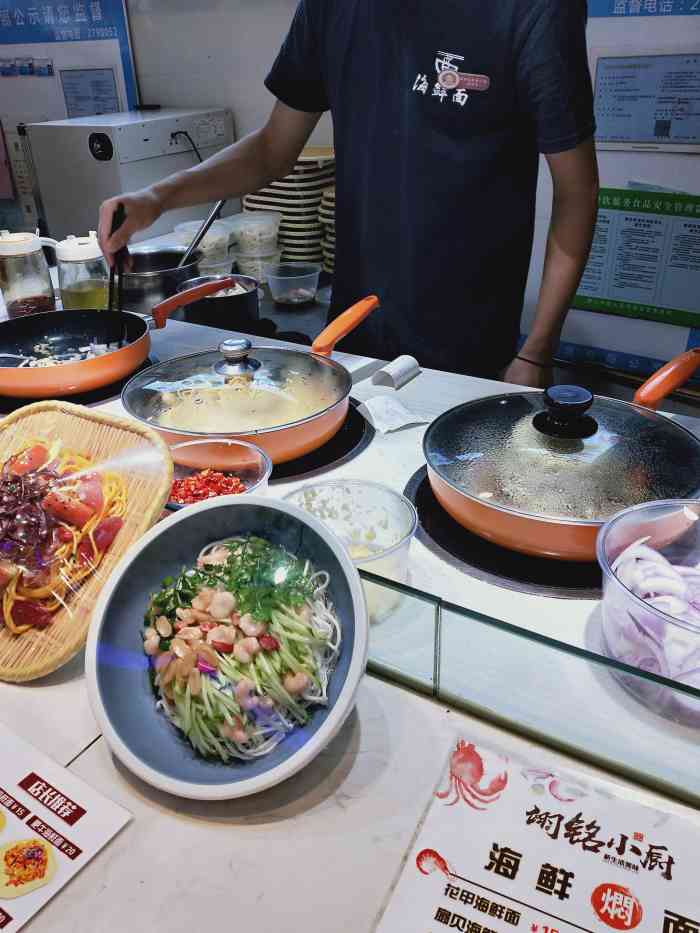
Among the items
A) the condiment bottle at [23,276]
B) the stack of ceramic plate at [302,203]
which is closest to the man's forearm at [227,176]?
the condiment bottle at [23,276]

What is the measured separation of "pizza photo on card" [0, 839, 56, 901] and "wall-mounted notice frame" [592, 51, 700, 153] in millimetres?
3444

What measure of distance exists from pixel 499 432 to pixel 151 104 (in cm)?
452

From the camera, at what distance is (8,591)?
103cm

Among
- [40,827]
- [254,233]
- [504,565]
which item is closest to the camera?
[40,827]

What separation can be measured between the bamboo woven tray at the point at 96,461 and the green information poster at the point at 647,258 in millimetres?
2990

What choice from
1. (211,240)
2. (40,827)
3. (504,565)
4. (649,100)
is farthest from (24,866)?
(649,100)

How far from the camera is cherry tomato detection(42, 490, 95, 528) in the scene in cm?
107

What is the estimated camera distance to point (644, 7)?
9.86ft

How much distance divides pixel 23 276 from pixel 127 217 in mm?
366

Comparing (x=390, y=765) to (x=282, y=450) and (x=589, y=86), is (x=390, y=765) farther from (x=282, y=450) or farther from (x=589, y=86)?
(x=589, y=86)

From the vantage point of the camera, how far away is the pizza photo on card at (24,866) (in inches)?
30.1

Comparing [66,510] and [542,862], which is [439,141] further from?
[542,862]

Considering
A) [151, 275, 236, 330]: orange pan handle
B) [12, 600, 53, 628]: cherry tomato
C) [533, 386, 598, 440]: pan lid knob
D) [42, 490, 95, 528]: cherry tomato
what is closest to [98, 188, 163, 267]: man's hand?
[151, 275, 236, 330]: orange pan handle

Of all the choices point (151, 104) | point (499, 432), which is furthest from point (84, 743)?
point (151, 104)
